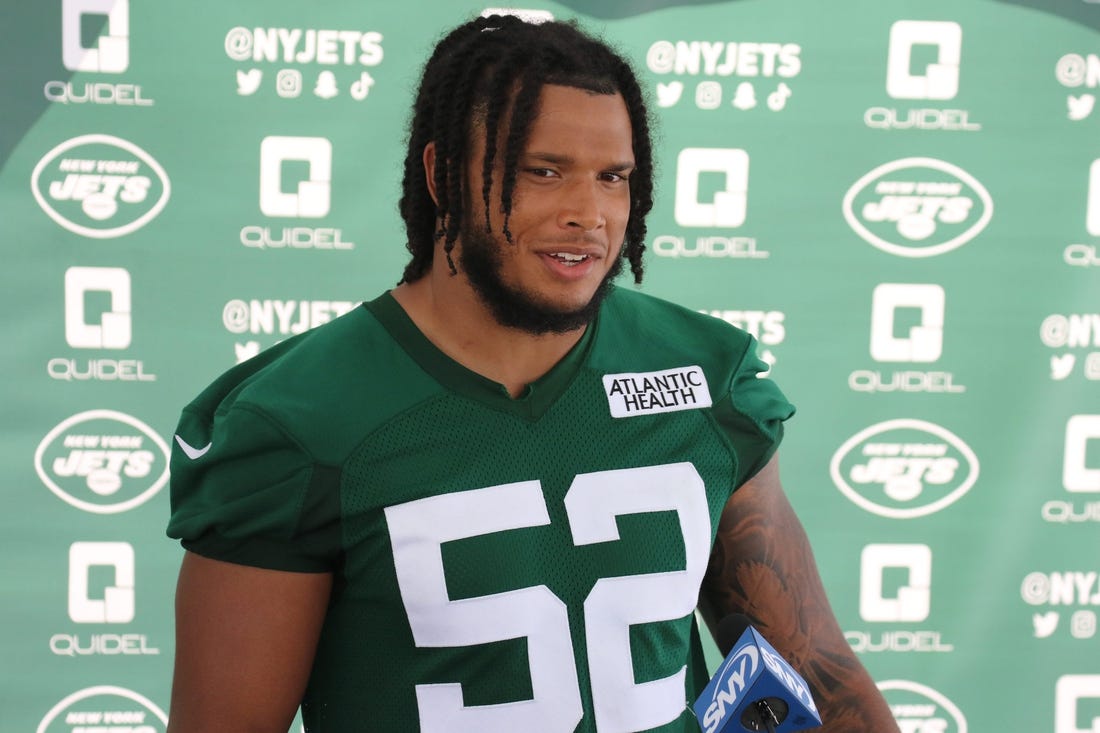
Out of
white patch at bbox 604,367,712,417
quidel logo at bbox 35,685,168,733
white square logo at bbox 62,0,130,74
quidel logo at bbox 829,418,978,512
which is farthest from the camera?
quidel logo at bbox 829,418,978,512

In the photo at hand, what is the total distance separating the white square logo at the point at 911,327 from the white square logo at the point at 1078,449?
11.9 inches

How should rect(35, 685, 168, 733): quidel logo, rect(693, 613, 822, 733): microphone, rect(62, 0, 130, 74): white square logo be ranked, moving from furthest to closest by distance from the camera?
1. rect(35, 685, 168, 733): quidel logo
2. rect(62, 0, 130, 74): white square logo
3. rect(693, 613, 822, 733): microphone

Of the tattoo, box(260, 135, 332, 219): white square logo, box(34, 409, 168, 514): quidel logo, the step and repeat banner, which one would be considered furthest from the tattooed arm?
box(34, 409, 168, 514): quidel logo

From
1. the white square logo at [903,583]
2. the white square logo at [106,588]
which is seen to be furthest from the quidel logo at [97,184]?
the white square logo at [903,583]

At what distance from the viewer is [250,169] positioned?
7.00 ft

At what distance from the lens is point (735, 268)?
2236 mm

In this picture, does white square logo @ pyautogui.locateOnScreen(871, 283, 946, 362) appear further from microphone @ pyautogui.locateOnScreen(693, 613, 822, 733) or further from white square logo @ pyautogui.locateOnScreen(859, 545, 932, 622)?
microphone @ pyautogui.locateOnScreen(693, 613, 822, 733)

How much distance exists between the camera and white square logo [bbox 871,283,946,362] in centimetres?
227

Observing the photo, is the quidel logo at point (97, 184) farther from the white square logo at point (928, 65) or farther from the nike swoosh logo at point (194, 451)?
the white square logo at point (928, 65)

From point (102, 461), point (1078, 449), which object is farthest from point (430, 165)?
point (1078, 449)

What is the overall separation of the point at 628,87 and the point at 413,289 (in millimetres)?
296

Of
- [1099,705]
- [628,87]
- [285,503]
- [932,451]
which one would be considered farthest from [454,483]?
[1099,705]

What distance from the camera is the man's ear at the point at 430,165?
1210mm

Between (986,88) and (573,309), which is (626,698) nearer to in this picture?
(573,309)
